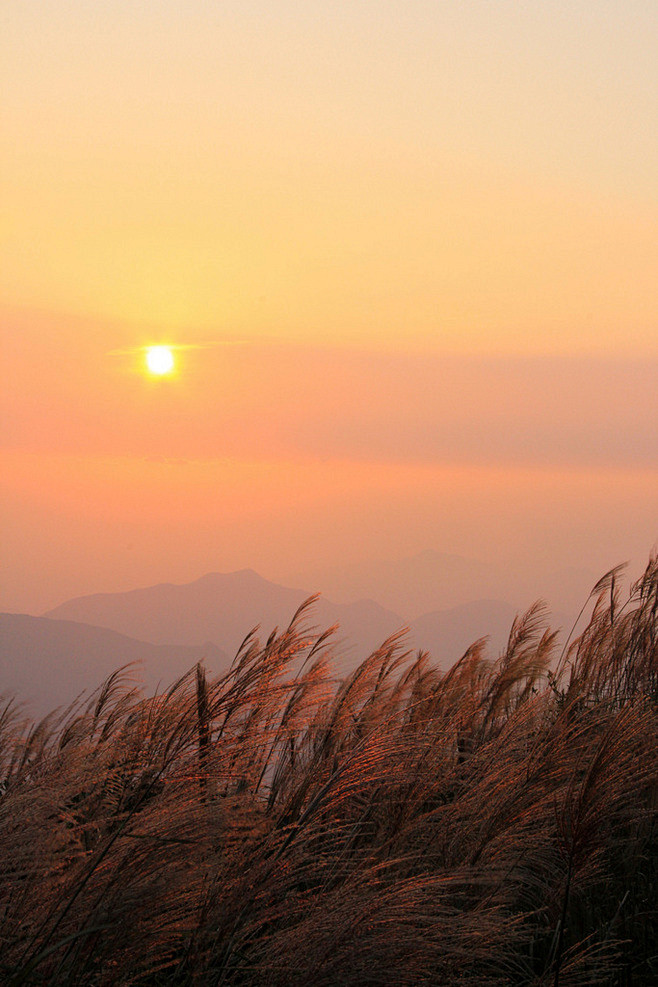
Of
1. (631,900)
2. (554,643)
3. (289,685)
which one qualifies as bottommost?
(631,900)

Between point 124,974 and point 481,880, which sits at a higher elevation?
point 481,880

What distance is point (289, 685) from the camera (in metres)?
2.72

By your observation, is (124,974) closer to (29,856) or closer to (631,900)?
(29,856)

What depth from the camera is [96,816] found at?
268 centimetres

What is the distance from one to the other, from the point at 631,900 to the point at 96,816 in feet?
6.11

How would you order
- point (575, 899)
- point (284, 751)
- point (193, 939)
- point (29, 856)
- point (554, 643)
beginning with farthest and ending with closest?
point (554, 643)
point (284, 751)
point (575, 899)
point (193, 939)
point (29, 856)

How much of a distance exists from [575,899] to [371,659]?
→ 1017 millimetres

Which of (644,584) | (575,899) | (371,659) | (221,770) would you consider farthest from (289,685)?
(644,584)

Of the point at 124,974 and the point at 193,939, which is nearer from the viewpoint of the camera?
the point at 124,974

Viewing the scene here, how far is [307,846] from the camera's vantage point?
112 inches

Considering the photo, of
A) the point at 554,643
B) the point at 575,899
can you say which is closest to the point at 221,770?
the point at 575,899

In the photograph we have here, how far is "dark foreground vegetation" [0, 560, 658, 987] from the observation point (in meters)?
2.06

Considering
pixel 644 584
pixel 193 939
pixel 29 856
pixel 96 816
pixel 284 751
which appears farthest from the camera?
pixel 644 584

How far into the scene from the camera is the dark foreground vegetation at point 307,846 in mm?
2062
